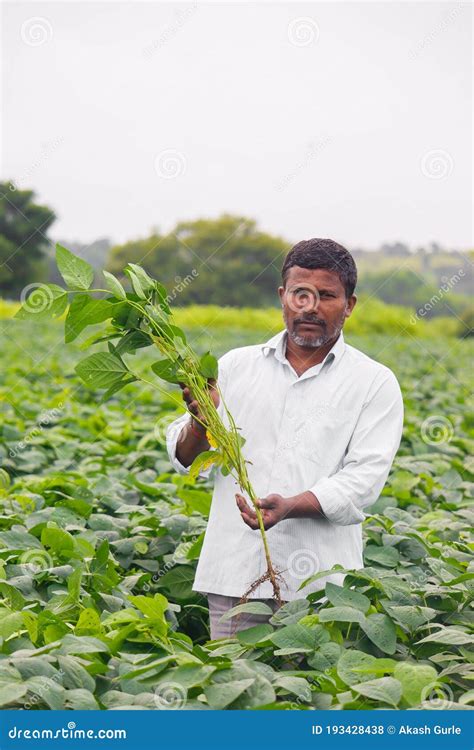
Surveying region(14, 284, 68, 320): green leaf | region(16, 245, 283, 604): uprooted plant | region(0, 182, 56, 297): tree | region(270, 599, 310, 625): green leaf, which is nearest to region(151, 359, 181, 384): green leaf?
region(16, 245, 283, 604): uprooted plant

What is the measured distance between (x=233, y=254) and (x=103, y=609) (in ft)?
187

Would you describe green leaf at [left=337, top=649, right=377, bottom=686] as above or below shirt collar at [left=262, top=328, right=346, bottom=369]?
below

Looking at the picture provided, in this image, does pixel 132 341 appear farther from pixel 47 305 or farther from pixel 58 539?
pixel 58 539

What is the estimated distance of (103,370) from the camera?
10.3 feet

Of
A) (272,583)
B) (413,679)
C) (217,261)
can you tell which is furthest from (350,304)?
(217,261)

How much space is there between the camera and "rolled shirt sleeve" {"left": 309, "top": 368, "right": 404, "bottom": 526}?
10.0 feet

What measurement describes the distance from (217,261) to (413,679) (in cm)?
5501

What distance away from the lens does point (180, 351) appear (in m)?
3.09

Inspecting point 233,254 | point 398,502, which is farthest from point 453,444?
point 233,254

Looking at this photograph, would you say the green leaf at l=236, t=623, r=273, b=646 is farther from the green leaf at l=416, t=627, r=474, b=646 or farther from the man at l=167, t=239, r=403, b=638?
the green leaf at l=416, t=627, r=474, b=646

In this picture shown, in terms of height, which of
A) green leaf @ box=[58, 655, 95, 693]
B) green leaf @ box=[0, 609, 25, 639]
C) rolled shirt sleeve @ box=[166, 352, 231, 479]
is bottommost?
green leaf @ box=[0, 609, 25, 639]

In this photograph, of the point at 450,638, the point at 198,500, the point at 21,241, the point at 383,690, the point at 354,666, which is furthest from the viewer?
the point at 21,241

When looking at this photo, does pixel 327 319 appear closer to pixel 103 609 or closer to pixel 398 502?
pixel 103 609

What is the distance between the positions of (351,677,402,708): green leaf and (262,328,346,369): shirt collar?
1.15 meters
